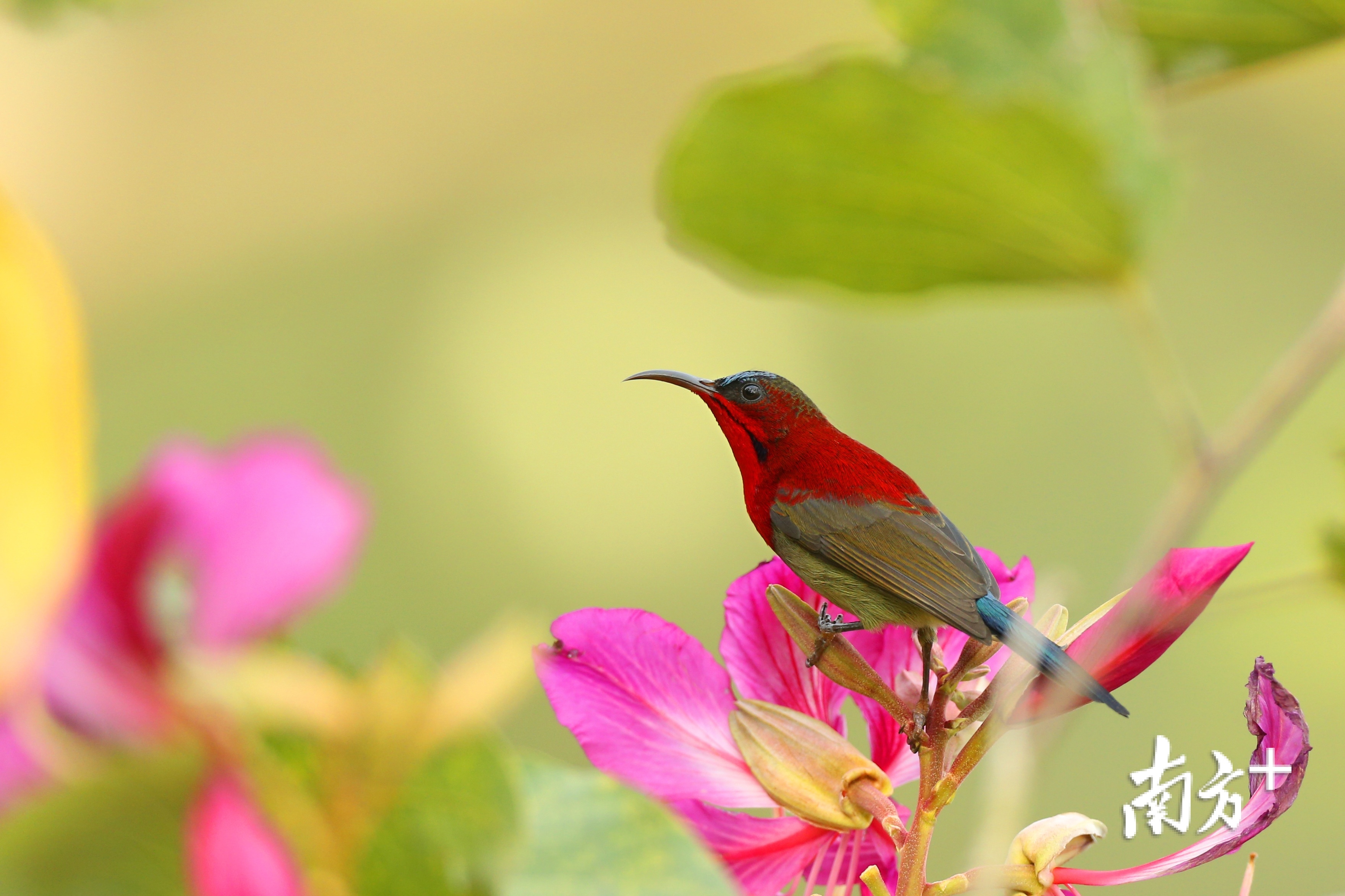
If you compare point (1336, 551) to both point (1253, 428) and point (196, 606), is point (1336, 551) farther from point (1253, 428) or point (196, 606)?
point (196, 606)

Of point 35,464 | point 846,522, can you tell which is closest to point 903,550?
point 846,522

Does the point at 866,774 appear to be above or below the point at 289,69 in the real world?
below

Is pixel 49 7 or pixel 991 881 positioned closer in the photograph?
pixel 991 881

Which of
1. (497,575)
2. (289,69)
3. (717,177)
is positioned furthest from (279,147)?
(717,177)

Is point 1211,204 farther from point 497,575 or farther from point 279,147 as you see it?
point 279,147

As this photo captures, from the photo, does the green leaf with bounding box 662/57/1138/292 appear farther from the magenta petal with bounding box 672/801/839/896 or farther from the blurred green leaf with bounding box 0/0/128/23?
the blurred green leaf with bounding box 0/0/128/23

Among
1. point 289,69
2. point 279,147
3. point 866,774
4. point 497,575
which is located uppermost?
point 289,69

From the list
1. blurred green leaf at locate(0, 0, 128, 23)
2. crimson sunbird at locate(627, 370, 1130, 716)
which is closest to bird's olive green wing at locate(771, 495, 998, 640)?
crimson sunbird at locate(627, 370, 1130, 716)
